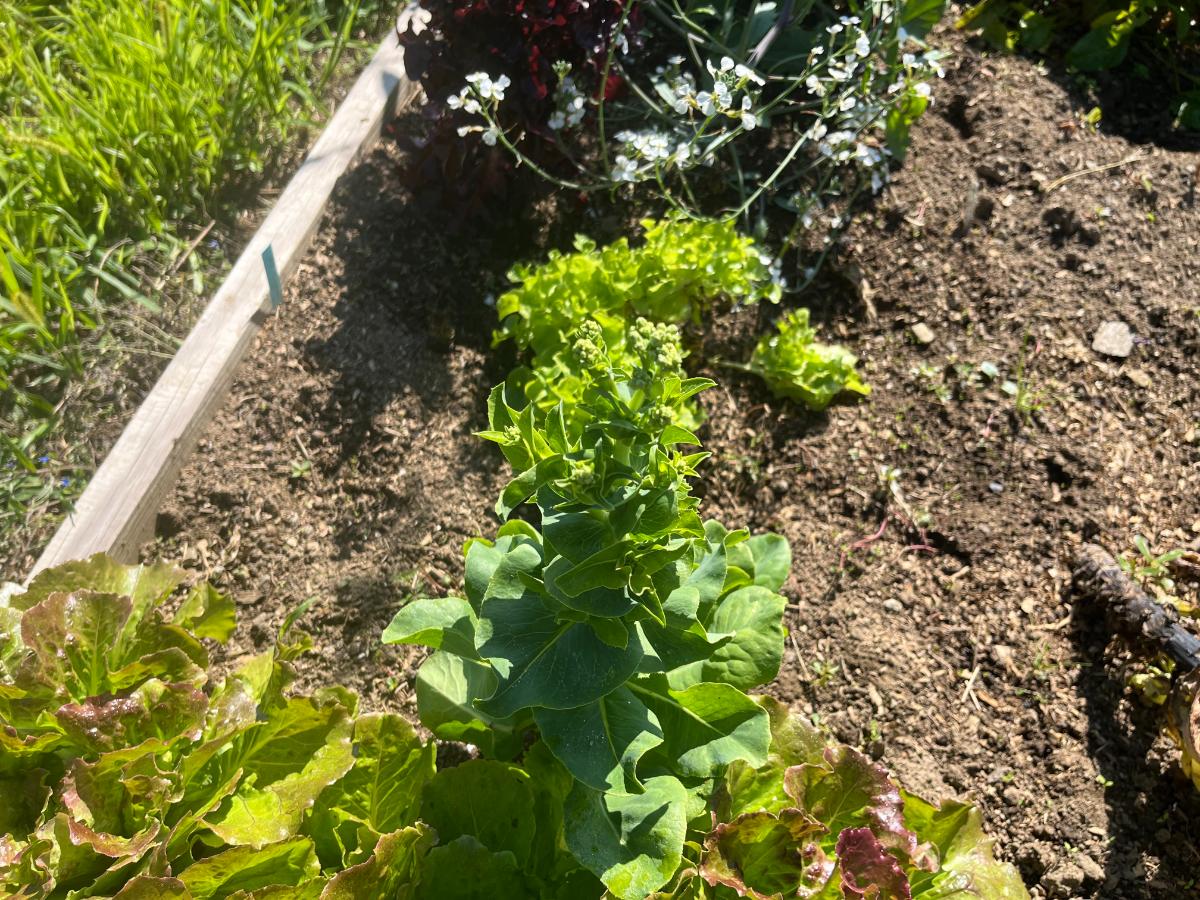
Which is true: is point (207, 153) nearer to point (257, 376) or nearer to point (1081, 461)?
point (257, 376)

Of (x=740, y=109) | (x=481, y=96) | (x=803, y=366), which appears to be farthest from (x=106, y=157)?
(x=803, y=366)

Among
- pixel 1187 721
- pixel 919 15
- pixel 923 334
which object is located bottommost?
pixel 1187 721

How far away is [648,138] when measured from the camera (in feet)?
8.54

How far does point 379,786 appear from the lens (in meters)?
1.99

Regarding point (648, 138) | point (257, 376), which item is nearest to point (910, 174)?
point (648, 138)

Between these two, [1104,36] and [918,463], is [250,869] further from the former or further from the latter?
[1104,36]

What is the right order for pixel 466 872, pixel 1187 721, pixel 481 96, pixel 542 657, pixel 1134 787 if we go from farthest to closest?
pixel 481 96
pixel 1134 787
pixel 1187 721
pixel 466 872
pixel 542 657

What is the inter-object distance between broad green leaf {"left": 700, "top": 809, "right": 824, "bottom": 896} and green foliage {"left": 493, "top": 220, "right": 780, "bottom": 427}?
98cm

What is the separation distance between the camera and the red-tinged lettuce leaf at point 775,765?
1.96 m

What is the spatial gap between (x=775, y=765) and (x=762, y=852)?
0.23 m

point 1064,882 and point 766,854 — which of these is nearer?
point 766,854

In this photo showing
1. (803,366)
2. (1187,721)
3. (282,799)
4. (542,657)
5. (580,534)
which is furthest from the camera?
(803,366)

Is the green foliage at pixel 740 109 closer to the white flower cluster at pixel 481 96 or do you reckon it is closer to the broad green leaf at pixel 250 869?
the white flower cluster at pixel 481 96

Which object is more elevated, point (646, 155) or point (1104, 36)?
point (1104, 36)
